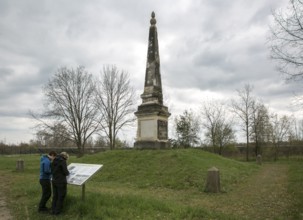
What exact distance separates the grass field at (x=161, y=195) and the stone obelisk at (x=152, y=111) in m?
0.92

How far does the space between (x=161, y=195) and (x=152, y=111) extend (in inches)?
308

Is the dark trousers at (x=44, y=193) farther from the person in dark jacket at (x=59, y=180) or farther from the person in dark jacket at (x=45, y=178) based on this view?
the person in dark jacket at (x=59, y=180)

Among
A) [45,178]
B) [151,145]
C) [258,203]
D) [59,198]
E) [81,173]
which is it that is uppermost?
[151,145]

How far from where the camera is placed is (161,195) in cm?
1056

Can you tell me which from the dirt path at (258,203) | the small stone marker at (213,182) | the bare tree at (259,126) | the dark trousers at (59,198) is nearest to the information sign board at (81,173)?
the dark trousers at (59,198)

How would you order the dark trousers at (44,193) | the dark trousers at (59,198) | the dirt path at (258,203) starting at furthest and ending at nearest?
the dark trousers at (44,193)
the dirt path at (258,203)
the dark trousers at (59,198)

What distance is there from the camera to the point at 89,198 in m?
8.48

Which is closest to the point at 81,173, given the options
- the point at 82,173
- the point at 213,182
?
the point at 82,173

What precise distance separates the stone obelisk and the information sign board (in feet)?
29.6

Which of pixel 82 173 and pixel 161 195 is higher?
pixel 82 173

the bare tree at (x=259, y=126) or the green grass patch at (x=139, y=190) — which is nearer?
the green grass patch at (x=139, y=190)

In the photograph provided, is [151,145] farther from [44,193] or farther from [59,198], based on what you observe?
[59,198]

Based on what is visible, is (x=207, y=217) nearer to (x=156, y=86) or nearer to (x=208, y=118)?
(x=156, y=86)

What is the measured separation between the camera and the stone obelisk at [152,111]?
17.7 m
